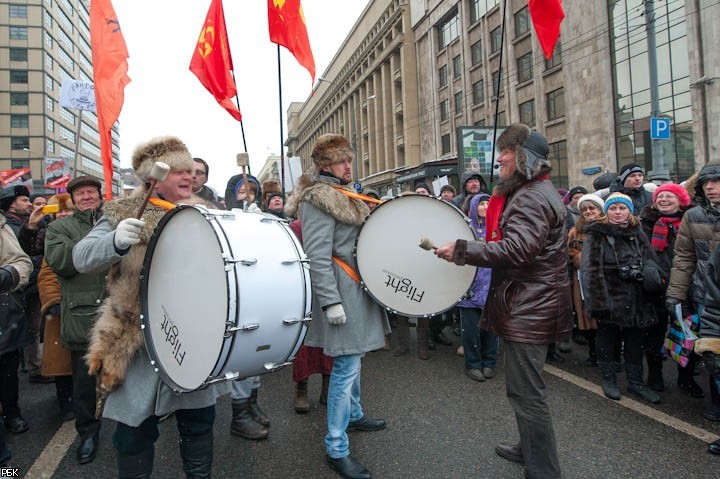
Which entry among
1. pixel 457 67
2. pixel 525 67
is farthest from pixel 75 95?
pixel 457 67

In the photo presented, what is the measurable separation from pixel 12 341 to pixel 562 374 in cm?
459

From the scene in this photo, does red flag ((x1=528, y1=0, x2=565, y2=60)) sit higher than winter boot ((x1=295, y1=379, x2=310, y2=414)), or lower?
higher

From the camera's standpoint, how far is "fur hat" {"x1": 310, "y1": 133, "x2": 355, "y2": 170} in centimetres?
312

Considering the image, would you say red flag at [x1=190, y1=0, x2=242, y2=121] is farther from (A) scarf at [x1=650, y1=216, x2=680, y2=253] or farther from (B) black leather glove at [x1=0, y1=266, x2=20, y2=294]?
(A) scarf at [x1=650, y1=216, x2=680, y2=253]

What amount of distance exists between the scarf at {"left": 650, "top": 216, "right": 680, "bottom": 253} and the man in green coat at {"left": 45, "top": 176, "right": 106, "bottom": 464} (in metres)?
4.63

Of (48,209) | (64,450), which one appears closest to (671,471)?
A: (64,450)

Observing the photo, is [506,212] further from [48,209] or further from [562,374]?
[48,209]

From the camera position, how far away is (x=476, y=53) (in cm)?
3173

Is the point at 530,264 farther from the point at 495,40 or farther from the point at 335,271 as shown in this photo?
the point at 495,40

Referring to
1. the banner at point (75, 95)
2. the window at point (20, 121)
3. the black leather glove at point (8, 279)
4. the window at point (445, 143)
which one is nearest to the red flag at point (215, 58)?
the black leather glove at point (8, 279)

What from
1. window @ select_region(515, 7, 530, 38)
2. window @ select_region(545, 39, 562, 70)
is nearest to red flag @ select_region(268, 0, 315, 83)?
window @ select_region(545, 39, 562, 70)

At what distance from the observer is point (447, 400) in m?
4.15

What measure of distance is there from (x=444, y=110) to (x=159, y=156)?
35907mm

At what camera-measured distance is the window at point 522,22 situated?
26.4 metres
